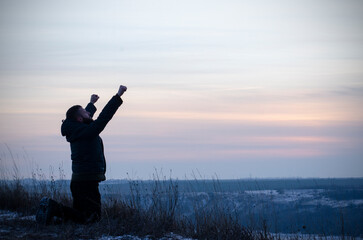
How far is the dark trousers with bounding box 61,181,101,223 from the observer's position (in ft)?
21.5

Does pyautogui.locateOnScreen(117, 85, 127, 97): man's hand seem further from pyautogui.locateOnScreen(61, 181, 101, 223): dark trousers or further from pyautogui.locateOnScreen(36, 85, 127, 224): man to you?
Result: pyautogui.locateOnScreen(61, 181, 101, 223): dark trousers

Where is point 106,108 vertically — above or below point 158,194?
above

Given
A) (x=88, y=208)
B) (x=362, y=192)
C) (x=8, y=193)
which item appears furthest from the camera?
(x=362, y=192)

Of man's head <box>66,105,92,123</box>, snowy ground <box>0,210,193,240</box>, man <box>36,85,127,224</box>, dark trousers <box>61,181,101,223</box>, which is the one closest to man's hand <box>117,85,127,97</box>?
man <box>36,85,127,224</box>

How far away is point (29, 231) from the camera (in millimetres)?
6156

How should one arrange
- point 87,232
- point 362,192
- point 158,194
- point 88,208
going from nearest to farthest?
point 87,232 → point 88,208 → point 158,194 → point 362,192

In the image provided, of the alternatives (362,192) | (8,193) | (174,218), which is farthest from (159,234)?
(362,192)

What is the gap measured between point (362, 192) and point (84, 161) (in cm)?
3573

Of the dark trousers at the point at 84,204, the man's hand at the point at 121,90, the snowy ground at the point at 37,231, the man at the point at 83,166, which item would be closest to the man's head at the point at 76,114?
the man at the point at 83,166

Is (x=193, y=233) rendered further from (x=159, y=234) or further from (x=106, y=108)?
(x=106, y=108)

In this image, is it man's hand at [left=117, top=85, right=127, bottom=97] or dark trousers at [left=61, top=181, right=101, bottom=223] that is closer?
man's hand at [left=117, top=85, right=127, bottom=97]

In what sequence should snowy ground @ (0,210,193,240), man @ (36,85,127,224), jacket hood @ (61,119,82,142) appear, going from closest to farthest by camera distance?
snowy ground @ (0,210,193,240) → man @ (36,85,127,224) → jacket hood @ (61,119,82,142)

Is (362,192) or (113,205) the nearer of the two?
(113,205)

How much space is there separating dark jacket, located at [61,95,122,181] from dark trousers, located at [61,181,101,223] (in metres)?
0.12
